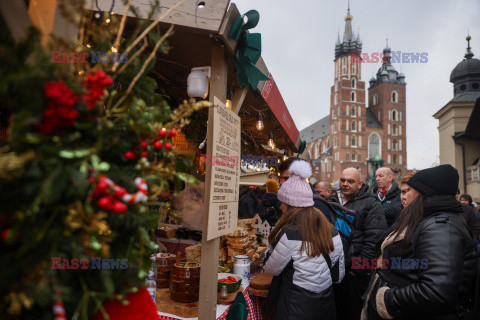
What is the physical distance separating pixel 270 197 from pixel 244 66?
2897mm

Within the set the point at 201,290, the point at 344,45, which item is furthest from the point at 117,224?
the point at 344,45

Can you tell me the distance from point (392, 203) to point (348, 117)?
218 ft

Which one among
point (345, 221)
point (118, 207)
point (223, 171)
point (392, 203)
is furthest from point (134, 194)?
point (392, 203)

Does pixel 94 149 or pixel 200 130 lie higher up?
pixel 200 130

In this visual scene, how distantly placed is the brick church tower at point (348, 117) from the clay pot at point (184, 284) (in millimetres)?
65180

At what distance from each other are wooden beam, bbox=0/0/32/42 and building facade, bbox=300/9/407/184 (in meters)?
65.2

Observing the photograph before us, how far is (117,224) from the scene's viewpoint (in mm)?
896

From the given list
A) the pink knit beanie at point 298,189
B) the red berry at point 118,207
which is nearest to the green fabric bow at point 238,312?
the pink knit beanie at point 298,189

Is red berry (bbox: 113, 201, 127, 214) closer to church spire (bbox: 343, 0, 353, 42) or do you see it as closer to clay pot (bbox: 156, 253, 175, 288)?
clay pot (bbox: 156, 253, 175, 288)

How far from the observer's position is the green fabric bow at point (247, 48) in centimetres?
221

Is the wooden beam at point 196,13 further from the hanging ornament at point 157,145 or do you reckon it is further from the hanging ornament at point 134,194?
the hanging ornament at point 134,194

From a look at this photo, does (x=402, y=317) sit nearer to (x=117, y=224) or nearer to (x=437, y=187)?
(x=437, y=187)

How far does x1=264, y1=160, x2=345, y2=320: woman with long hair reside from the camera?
99.5 inches

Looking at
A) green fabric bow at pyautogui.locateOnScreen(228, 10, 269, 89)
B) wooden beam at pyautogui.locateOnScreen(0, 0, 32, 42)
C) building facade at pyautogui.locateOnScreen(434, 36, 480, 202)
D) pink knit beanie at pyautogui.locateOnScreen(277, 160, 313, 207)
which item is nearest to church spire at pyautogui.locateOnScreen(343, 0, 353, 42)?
building facade at pyautogui.locateOnScreen(434, 36, 480, 202)
